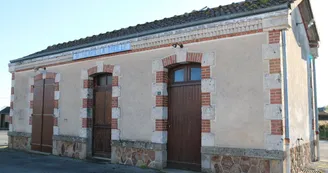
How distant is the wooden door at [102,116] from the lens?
9695mm

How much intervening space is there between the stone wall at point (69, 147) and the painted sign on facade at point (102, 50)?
9.17 feet

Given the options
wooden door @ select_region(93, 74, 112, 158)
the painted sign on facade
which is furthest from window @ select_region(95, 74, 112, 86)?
the painted sign on facade

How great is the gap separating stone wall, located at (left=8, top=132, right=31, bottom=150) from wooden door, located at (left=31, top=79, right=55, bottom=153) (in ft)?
1.09

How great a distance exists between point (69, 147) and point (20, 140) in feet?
11.0

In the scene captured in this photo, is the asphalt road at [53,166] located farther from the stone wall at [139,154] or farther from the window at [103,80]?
the window at [103,80]

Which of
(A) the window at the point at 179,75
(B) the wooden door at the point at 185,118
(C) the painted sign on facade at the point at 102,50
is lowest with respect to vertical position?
(B) the wooden door at the point at 185,118

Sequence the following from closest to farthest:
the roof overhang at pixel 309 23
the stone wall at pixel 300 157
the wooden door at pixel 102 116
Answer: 1. the stone wall at pixel 300 157
2. the roof overhang at pixel 309 23
3. the wooden door at pixel 102 116

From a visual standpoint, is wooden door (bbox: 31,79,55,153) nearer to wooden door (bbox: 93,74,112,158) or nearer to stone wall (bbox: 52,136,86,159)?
stone wall (bbox: 52,136,86,159)

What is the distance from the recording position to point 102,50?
9.55 meters

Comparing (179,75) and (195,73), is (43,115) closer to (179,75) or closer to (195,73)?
(179,75)

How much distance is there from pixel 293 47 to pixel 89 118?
21.7 ft

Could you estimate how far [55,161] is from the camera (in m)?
9.45

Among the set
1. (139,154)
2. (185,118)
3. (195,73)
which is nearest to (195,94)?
(195,73)

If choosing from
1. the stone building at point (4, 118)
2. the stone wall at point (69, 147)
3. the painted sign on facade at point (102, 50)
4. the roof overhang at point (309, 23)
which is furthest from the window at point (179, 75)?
the stone building at point (4, 118)
